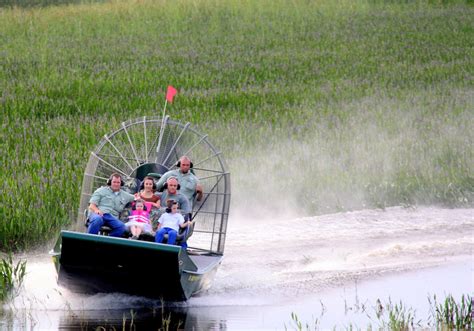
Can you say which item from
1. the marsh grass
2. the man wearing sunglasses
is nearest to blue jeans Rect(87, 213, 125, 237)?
the man wearing sunglasses

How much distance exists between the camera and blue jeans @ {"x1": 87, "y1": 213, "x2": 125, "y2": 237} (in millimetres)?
12539

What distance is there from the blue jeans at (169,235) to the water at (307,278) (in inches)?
29.2

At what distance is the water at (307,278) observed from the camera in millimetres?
11641

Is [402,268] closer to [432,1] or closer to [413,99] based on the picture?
[413,99]

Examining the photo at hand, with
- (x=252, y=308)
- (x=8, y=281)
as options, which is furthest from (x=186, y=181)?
(x=8, y=281)

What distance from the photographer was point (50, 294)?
501 inches

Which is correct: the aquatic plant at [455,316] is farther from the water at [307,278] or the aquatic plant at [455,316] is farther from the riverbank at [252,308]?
the water at [307,278]

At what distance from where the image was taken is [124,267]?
38.3 feet

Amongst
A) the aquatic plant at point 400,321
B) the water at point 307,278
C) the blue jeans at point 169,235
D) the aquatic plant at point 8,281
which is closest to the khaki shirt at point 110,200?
the blue jeans at point 169,235

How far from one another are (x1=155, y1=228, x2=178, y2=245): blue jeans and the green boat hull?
43cm

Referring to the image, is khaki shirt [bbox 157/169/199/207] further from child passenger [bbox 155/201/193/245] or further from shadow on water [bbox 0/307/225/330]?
shadow on water [bbox 0/307/225/330]

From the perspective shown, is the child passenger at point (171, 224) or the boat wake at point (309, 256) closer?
the child passenger at point (171, 224)

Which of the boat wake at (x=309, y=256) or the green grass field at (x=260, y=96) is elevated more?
the green grass field at (x=260, y=96)

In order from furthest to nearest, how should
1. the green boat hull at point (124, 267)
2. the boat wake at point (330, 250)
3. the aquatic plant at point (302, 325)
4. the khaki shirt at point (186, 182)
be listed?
the khaki shirt at point (186, 182) → the boat wake at point (330, 250) → the green boat hull at point (124, 267) → the aquatic plant at point (302, 325)
